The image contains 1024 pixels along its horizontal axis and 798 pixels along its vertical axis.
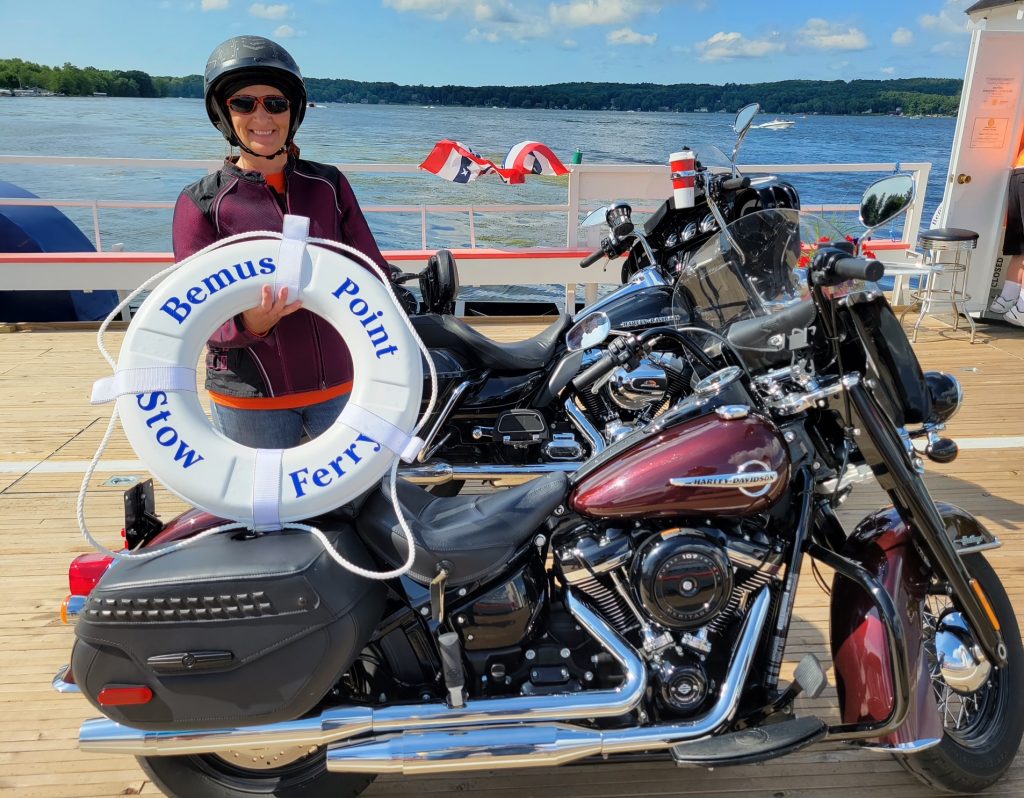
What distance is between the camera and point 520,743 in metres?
1.52

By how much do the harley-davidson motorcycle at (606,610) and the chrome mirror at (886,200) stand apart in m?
0.08

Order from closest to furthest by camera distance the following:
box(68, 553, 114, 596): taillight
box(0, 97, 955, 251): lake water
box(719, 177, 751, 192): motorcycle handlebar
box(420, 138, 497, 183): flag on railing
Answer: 1. box(68, 553, 114, 596): taillight
2. box(719, 177, 751, 192): motorcycle handlebar
3. box(420, 138, 497, 183): flag on railing
4. box(0, 97, 955, 251): lake water

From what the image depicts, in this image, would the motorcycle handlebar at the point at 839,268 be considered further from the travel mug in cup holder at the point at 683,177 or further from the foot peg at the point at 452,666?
the travel mug in cup holder at the point at 683,177

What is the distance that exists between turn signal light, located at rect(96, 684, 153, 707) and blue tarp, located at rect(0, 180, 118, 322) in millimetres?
6452

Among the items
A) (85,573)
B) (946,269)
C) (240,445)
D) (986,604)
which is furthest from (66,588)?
(946,269)

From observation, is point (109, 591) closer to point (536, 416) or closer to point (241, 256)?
point (241, 256)

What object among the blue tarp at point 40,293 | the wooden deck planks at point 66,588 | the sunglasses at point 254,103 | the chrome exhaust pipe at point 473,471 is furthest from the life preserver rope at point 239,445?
the blue tarp at point 40,293

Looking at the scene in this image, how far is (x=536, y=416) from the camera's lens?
3.11 metres

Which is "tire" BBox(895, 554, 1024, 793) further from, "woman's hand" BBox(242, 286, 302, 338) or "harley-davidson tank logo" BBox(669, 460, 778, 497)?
"woman's hand" BBox(242, 286, 302, 338)

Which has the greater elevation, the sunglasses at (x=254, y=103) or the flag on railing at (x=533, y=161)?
the sunglasses at (x=254, y=103)

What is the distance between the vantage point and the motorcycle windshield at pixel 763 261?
1.78m

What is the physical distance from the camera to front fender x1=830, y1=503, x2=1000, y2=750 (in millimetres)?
1609

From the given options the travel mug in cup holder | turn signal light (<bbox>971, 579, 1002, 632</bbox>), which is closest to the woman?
turn signal light (<bbox>971, 579, 1002, 632</bbox>)

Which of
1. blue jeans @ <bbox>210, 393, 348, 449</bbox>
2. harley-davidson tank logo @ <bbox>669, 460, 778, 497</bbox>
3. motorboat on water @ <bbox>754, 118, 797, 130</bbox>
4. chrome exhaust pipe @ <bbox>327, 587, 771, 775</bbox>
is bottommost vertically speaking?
chrome exhaust pipe @ <bbox>327, 587, 771, 775</bbox>
